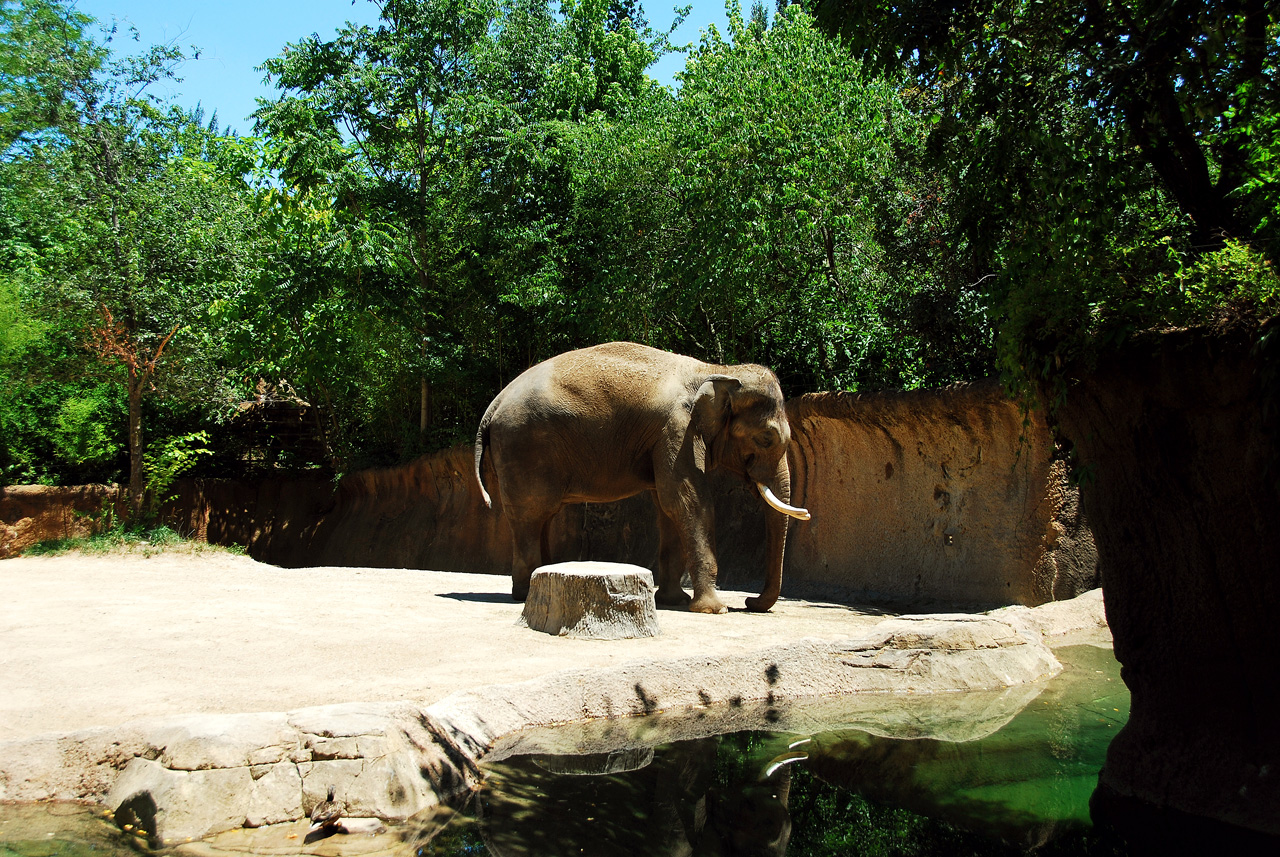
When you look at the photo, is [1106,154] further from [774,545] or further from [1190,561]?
[774,545]

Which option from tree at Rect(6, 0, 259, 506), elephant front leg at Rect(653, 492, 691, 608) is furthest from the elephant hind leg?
tree at Rect(6, 0, 259, 506)

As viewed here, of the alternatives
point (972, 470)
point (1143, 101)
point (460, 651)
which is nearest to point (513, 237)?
point (972, 470)

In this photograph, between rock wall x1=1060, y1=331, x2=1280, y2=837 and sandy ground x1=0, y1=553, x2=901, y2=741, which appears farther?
sandy ground x1=0, y1=553, x2=901, y2=741

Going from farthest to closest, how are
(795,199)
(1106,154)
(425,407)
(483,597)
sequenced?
1. (425,407)
2. (795,199)
3. (483,597)
4. (1106,154)

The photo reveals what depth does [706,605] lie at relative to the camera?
8.36 metres

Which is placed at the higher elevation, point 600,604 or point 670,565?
point 670,565

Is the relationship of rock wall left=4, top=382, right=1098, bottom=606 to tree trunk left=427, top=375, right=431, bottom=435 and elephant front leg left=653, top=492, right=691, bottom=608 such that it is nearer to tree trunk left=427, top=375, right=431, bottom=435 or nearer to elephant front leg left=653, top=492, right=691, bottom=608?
elephant front leg left=653, top=492, right=691, bottom=608

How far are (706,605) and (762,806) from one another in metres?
4.05

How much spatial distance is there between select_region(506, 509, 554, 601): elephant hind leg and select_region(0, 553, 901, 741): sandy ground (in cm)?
25

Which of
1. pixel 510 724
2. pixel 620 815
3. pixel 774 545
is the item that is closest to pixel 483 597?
pixel 774 545

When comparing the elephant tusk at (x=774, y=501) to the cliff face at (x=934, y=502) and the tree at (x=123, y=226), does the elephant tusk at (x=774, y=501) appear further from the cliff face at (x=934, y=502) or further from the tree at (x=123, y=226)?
the tree at (x=123, y=226)

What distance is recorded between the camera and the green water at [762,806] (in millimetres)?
3746

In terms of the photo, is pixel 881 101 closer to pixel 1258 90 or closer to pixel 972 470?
pixel 972 470

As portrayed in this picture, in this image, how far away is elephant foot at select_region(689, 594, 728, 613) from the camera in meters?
8.36
